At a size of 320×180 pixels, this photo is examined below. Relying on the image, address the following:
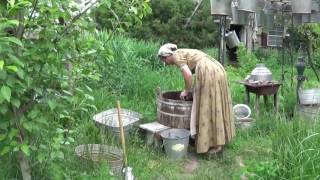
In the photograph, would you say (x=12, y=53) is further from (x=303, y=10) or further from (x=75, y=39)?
(x=303, y=10)

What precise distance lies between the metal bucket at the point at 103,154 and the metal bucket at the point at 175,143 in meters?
0.95

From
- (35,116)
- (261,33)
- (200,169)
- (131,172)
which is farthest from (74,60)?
(261,33)

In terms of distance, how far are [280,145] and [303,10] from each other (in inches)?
135

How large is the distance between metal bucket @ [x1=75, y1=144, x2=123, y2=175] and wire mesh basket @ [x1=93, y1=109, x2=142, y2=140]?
80 cm

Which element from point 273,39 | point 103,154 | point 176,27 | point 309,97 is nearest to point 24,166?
point 103,154

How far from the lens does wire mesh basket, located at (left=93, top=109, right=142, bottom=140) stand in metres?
6.04

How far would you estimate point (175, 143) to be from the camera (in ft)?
19.6

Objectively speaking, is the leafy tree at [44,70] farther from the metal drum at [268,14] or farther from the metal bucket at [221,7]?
the metal drum at [268,14]

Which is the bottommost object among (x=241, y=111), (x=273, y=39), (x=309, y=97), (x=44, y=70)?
(x=273, y=39)

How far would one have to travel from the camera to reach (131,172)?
188 inches

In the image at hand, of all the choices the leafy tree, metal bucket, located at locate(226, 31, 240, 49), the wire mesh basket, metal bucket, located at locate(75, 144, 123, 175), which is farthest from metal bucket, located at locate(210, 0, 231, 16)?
metal bucket, located at locate(226, 31, 240, 49)

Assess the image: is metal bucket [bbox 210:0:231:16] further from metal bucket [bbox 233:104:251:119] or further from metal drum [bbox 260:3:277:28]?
metal drum [bbox 260:3:277:28]

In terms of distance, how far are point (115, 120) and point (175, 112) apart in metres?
0.78

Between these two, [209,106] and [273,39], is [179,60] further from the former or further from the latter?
[273,39]
